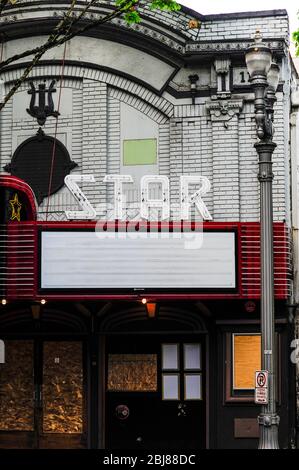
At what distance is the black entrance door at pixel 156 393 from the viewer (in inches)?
972

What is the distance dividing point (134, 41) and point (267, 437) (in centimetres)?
1122

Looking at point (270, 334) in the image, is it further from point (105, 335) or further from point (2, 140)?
point (2, 140)

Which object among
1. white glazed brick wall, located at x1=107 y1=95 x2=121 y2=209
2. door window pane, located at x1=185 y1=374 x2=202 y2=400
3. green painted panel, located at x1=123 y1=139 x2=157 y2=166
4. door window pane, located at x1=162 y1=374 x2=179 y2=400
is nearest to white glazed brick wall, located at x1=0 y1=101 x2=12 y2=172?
white glazed brick wall, located at x1=107 y1=95 x2=121 y2=209

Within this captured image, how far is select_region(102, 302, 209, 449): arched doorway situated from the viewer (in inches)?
973

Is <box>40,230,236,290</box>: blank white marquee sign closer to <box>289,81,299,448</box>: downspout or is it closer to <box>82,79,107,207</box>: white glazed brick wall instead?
<box>82,79,107,207</box>: white glazed brick wall

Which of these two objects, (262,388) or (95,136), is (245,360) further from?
(95,136)

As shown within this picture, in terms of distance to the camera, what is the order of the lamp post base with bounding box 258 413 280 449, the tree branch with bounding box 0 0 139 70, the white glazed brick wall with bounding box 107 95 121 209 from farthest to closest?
the white glazed brick wall with bounding box 107 95 121 209 → the tree branch with bounding box 0 0 139 70 → the lamp post base with bounding box 258 413 280 449

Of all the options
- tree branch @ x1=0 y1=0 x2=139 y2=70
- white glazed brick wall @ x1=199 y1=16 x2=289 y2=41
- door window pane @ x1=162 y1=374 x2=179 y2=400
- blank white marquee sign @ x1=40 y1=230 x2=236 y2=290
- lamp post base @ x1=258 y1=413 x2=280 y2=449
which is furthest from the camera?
white glazed brick wall @ x1=199 y1=16 x2=289 y2=41

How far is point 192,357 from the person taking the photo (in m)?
24.9

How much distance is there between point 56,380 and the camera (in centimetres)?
2511

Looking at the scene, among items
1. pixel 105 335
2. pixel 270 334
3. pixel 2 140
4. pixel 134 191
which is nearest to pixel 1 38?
A: pixel 2 140

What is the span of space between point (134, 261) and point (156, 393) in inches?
150

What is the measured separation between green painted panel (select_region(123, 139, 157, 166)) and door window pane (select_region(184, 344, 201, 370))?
459cm

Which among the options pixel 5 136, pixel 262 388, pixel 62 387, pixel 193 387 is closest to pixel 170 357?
pixel 193 387
